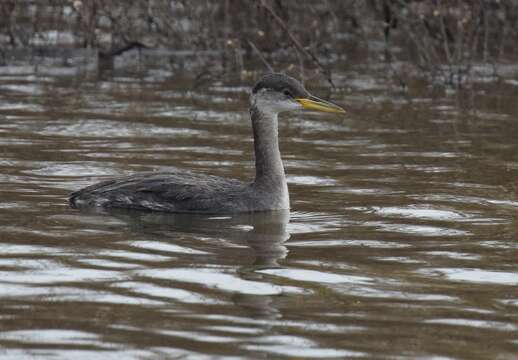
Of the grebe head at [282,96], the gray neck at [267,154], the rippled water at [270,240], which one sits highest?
the grebe head at [282,96]

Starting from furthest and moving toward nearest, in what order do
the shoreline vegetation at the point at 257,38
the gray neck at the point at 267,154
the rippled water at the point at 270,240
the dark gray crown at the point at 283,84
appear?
the shoreline vegetation at the point at 257,38 → the dark gray crown at the point at 283,84 → the gray neck at the point at 267,154 → the rippled water at the point at 270,240

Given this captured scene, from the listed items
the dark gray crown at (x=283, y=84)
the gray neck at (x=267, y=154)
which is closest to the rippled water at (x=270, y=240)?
the gray neck at (x=267, y=154)

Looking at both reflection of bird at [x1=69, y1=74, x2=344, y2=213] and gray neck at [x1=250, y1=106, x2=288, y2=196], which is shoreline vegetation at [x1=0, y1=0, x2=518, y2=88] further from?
reflection of bird at [x1=69, y1=74, x2=344, y2=213]

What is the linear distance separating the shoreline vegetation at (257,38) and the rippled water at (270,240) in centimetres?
236

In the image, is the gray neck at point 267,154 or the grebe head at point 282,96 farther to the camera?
the grebe head at point 282,96

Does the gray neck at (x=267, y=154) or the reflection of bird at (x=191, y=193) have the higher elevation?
the gray neck at (x=267, y=154)

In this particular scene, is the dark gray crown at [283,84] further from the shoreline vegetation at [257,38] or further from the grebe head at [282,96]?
the shoreline vegetation at [257,38]

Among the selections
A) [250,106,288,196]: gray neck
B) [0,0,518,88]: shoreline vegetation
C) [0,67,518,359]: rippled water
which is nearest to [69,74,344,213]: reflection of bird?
[250,106,288,196]: gray neck

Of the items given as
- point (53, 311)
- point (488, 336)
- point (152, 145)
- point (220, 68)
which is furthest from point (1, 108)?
point (488, 336)

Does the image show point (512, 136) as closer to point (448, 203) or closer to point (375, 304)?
point (448, 203)

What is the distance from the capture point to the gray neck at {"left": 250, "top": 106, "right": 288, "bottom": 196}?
35.9ft

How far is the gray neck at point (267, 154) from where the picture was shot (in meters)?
11.0

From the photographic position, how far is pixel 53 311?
727cm

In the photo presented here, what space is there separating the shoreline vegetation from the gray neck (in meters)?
7.08
